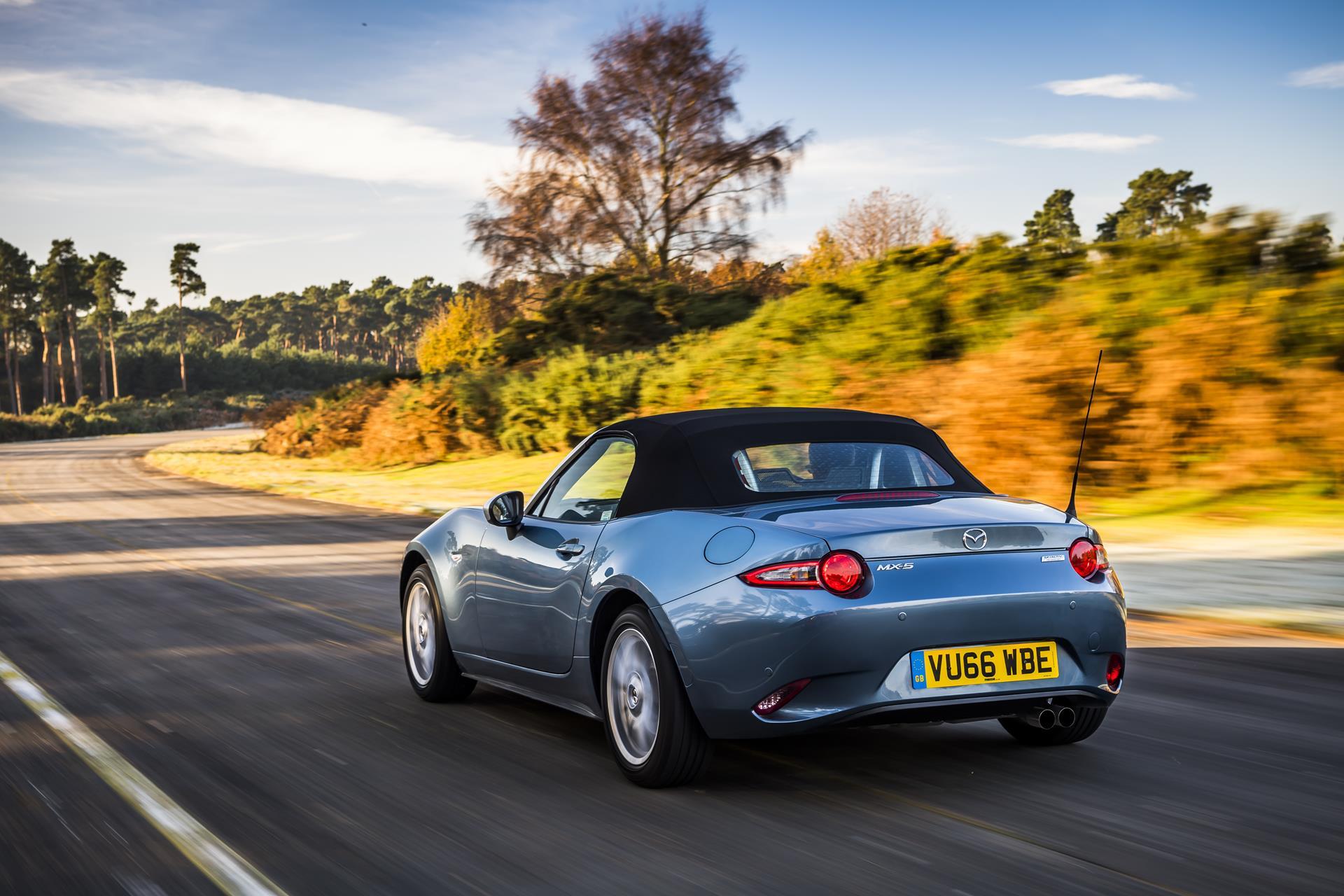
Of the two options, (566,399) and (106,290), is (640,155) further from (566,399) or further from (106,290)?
(106,290)

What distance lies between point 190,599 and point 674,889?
851cm

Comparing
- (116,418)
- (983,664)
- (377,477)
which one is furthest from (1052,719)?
(116,418)

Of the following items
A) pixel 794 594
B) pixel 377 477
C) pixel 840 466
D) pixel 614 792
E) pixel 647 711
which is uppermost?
pixel 840 466

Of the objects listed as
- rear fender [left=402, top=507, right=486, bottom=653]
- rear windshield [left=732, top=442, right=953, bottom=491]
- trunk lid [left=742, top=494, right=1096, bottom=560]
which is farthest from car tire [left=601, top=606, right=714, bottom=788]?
rear fender [left=402, top=507, right=486, bottom=653]

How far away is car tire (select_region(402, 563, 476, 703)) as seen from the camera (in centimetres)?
687

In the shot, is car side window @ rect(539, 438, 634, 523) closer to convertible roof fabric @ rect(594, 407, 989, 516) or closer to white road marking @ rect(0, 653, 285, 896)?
convertible roof fabric @ rect(594, 407, 989, 516)

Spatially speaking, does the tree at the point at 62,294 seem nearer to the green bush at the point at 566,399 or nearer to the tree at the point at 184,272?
the tree at the point at 184,272

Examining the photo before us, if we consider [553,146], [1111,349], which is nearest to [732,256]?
[553,146]

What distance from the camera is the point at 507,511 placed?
6.15 m

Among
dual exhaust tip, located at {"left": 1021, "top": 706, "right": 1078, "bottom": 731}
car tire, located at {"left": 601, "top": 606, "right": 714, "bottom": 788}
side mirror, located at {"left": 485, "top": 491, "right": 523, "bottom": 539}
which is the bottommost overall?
dual exhaust tip, located at {"left": 1021, "top": 706, "right": 1078, "bottom": 731}

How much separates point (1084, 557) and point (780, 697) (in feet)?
4.19

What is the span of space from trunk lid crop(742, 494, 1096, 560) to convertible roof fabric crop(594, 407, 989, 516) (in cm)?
27

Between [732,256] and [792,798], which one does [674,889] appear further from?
[732,256]

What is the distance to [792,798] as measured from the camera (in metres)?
4.96
